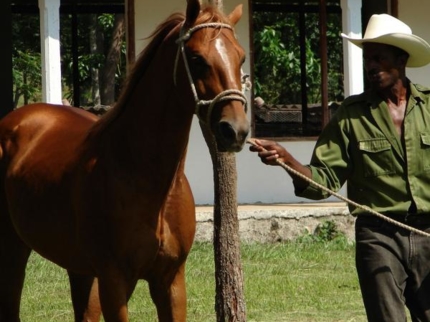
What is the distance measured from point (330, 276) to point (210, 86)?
552 centimetres

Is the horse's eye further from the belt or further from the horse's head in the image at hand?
the belt

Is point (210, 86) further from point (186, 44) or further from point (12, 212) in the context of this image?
point (12, 212)

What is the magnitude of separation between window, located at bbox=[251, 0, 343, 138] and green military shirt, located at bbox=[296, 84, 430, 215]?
10.5 meters

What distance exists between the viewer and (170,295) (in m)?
Result: 6.19

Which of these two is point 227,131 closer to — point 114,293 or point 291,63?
point 114,293

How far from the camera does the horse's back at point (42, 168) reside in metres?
6.70

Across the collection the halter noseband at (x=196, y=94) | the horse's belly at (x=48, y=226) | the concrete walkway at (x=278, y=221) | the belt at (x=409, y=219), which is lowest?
the concrete walkway at (x=278, y=221)

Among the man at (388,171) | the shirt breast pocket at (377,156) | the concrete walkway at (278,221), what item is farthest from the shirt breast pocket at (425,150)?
the concrete walkway at (278,221)

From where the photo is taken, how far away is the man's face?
5.66 meters

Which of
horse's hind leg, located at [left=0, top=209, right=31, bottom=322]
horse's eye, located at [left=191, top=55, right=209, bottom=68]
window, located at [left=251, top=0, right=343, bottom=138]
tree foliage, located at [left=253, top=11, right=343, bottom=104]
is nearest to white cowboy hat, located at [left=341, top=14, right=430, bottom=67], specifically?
horse's eye, located at [left=191, top=55, right=209, bottom=68]

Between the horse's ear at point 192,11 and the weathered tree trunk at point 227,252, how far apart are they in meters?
2.56

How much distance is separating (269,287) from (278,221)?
9.56 ft

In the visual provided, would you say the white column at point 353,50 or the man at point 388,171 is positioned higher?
→ the white column at point 353,50

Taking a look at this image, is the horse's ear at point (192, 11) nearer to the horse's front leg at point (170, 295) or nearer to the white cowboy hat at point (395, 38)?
the white cowboy hat at point (395, 38)
